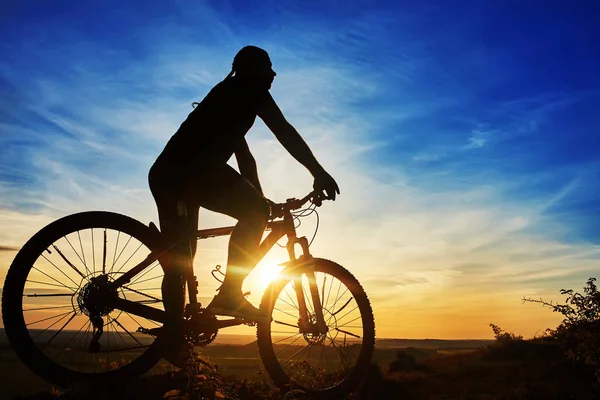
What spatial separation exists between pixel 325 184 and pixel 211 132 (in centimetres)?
135

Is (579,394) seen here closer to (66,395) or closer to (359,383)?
(359,383)

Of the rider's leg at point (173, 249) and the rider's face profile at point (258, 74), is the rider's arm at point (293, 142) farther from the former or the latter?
the rider's leg at point (173, 249)

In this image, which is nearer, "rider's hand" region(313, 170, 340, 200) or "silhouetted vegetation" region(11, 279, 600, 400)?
"silhouetted vegetation" region(11, 279, 600, 400)

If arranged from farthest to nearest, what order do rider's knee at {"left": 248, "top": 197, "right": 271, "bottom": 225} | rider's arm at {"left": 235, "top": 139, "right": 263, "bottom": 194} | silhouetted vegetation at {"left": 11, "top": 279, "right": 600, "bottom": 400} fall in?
rider's arm at {"left": 235, "top": 139, "right": 263, "bottom": 194} → rider's knee at {"left": 248, "top": 197, "right": 271, "bottom": 225} → silhouetted vegetation at {"left": 11, "top": 279, "right": 600, "bottom": 400}

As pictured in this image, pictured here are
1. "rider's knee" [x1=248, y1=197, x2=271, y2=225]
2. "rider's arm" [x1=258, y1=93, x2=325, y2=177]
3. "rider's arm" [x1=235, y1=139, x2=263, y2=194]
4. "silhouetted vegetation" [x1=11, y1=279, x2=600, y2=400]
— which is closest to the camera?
"silhouetted vegetation" [x1=11, y1=279, x2=600, y2=400]

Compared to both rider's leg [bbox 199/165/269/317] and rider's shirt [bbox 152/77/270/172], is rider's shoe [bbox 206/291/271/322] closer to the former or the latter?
rider's leg [bbox 199/165/269/317]

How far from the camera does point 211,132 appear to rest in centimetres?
524

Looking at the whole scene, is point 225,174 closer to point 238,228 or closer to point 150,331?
point 238,228

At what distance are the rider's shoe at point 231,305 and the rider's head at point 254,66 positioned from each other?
227 cm

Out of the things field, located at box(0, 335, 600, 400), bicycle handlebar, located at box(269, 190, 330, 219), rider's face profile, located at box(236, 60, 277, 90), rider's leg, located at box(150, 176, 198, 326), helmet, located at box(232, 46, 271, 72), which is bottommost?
field, located at box(0, 335, 600, 400)

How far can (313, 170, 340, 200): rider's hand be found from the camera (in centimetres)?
563

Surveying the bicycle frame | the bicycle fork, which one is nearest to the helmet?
the bicycle frame

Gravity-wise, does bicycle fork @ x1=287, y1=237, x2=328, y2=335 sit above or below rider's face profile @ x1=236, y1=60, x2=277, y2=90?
below

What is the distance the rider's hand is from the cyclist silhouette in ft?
0.04
